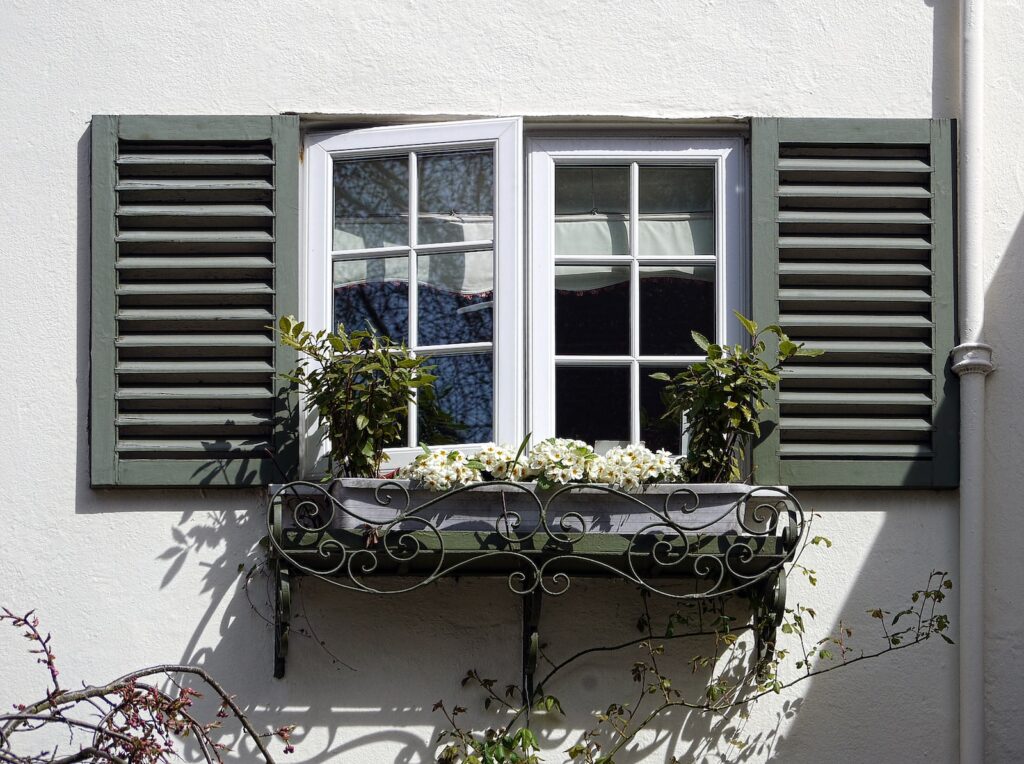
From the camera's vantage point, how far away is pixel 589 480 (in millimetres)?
5477

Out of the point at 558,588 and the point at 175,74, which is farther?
the point at 175,74

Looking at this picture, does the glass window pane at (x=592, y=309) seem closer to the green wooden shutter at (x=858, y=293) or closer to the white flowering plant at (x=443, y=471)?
the green wooden shutter at (x=858, y=293)

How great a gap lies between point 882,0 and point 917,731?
2582 millimetres

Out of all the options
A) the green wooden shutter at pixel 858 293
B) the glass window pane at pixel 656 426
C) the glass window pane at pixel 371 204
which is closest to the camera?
the green wooden shutter at pixel 858 293

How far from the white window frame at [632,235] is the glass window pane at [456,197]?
0.55 feet

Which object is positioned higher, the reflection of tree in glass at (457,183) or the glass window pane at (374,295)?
the reflection of tree in glass at (457,183)

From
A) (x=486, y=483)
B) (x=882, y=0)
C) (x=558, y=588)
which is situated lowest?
(x=558, y=588)

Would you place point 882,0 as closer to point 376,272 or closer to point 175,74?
point 376,272

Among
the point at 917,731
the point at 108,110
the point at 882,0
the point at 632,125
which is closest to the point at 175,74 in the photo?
the point at 108,110

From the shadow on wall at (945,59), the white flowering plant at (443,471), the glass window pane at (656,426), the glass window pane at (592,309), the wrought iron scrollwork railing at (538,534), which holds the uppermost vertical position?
the shadow on wall at (945,59)

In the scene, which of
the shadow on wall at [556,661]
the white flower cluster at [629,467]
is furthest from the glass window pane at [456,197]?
the shadow on wall at [556,661]

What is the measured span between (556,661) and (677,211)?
1.67 metres

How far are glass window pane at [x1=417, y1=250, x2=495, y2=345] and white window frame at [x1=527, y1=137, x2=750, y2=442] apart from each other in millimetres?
154

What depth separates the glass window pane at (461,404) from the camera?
592 centimetres
